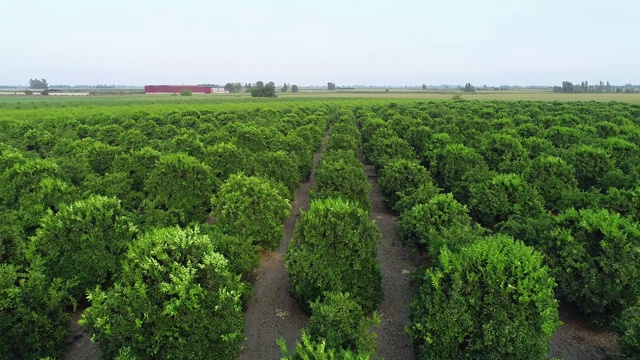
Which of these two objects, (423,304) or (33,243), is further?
(33,243)

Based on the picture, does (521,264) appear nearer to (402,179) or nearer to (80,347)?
(402,179)

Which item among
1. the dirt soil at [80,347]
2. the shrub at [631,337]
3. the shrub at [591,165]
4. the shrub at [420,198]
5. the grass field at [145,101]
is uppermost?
the grass field at [145,101]

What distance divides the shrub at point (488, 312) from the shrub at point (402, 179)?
27.7 ft

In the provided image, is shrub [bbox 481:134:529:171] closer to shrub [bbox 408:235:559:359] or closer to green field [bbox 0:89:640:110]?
shrub [bbox 408:235:559:359]

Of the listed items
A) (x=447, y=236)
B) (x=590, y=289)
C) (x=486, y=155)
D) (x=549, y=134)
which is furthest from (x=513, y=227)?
(x=549, y=134)

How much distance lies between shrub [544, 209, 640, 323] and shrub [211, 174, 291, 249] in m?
7.70

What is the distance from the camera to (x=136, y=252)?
6.70m

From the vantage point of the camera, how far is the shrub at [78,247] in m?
8.75

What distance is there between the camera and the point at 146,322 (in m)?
6.20

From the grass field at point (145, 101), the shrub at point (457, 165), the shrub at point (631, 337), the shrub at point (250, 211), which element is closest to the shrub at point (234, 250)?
the shrub at point (250, 211)

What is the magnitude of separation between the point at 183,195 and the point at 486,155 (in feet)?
51.5

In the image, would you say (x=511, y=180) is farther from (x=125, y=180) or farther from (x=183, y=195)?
(x=125, y=180)

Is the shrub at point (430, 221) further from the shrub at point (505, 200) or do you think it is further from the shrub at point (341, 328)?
the shrub at point (341, 328)

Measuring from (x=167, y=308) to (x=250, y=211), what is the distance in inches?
199
